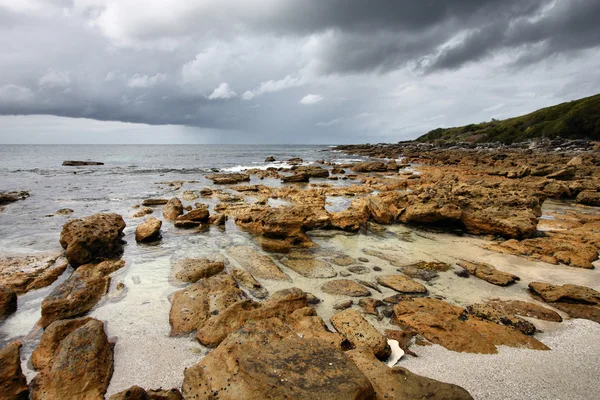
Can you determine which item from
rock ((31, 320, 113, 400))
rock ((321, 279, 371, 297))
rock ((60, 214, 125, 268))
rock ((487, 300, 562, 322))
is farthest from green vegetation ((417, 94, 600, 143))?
rock ((31, 320, 113, 400))

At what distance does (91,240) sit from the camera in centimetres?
746

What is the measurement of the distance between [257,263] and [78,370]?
13.6 ft

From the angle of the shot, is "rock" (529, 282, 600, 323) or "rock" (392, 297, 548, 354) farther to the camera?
"rock" (529, 282, 600, 323)

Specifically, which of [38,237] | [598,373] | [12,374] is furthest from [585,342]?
[38,237]

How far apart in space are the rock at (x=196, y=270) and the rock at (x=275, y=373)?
3293 mm

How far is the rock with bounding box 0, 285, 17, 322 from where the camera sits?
491 centimetres

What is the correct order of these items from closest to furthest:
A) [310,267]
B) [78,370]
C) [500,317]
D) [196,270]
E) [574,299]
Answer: [78,370]
[500,317]
[574,299]
[196,270]
[310,267]

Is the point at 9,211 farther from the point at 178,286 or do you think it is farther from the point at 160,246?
the point at 178,286

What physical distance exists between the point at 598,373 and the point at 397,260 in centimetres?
405

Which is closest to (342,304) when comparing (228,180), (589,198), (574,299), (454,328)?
(454,328)

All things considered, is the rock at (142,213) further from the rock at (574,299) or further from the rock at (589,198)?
the rock at (589,198)

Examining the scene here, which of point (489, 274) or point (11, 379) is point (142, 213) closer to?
point (11, 379)

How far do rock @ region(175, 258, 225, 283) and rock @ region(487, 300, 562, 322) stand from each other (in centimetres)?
564

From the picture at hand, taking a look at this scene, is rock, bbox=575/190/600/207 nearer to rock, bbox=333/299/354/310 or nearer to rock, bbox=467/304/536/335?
rock, bbox=467/304/536/335
